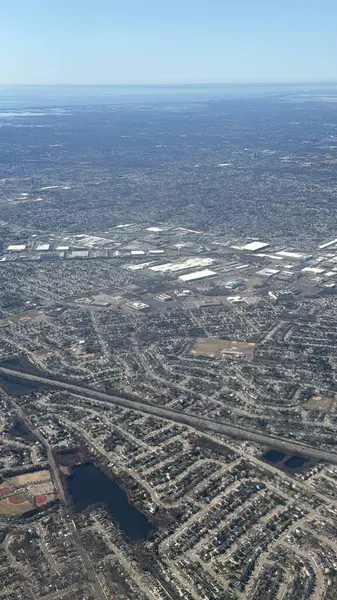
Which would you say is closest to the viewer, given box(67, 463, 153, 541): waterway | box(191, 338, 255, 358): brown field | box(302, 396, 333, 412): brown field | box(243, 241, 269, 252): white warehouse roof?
box(67, 463, 153, 541): waterway

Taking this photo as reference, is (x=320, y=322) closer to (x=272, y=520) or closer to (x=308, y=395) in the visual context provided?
(x=308, y=395)

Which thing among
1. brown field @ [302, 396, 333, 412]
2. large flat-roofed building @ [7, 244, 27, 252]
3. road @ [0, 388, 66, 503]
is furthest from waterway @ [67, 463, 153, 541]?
large flat-roofed building @ [7, 244, 27, 252]

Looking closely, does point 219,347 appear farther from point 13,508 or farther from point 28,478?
point 13,508

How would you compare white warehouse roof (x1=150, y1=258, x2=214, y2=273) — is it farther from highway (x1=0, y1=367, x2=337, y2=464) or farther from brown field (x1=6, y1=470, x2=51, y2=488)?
brown field (x1=6, y1=470, x2=51, y2=488)

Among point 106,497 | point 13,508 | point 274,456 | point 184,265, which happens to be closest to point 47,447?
point 13,508

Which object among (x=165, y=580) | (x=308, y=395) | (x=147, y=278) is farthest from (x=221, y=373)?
(x=147, y=278)

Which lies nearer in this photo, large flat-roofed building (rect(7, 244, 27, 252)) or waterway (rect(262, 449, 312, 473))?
waterway (rect(262, 449, 312, 473))
